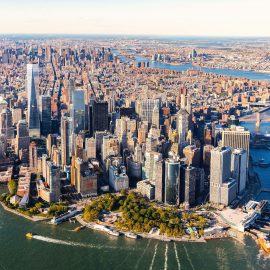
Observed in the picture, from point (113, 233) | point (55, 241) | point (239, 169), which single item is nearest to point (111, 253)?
point (113, 233)

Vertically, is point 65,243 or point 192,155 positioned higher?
point 192,155

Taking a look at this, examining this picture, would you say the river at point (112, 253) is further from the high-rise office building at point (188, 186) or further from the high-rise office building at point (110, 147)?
the high-rise office building at point (110, 147)

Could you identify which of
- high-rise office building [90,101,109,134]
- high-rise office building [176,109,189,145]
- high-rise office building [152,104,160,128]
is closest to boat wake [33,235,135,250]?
high-rise office building [176,109,189,145]

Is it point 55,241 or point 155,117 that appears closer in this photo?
point 55,241

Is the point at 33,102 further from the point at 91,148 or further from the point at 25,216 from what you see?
the point at 25,216

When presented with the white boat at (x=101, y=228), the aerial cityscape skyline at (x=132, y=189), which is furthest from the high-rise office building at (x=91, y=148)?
the white boat at (x=101, y=228)

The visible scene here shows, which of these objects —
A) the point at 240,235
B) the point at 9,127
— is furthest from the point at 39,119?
the point at 240,235
